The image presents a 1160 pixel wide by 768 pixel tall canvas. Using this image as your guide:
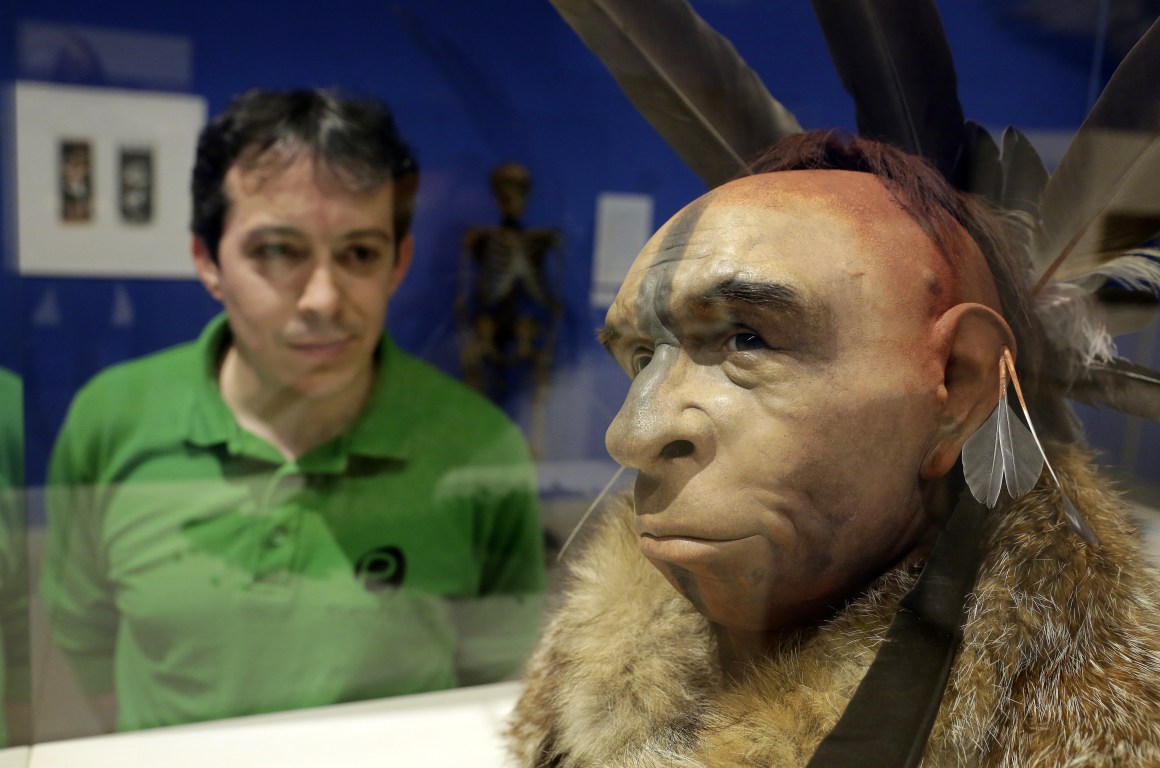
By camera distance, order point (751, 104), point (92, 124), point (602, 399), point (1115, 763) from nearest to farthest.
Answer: point (1115, 763) < point (751, 104) < point (602, 399) < point (92, 124)

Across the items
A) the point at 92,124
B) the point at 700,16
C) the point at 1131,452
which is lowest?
the point at 1131,452

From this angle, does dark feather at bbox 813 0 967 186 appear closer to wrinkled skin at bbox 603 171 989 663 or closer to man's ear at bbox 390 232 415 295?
wrinkled skin at bbox 603 171 989 663

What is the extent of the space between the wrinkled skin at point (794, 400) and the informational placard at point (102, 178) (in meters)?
1.22

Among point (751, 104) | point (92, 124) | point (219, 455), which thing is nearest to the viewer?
point (751, 104)

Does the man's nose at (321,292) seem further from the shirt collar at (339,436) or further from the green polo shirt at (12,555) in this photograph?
the green polo shirt at (12,555)

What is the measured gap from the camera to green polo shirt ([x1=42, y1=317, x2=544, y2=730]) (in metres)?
1.85

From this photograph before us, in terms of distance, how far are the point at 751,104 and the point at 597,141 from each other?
1.25 ft

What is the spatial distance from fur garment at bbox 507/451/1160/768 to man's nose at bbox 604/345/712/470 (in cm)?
24

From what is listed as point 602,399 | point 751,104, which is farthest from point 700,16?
point 602,399

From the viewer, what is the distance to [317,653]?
199 centimetres

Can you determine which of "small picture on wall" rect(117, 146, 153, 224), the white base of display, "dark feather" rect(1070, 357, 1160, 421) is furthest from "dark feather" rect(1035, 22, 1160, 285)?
"small picture on wall" rect(117, 146, 153, 224)

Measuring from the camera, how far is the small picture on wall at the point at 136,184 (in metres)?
1.75

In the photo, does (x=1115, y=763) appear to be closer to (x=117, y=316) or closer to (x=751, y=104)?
(x=751, y=104)

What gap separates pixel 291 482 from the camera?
74.9 inches
